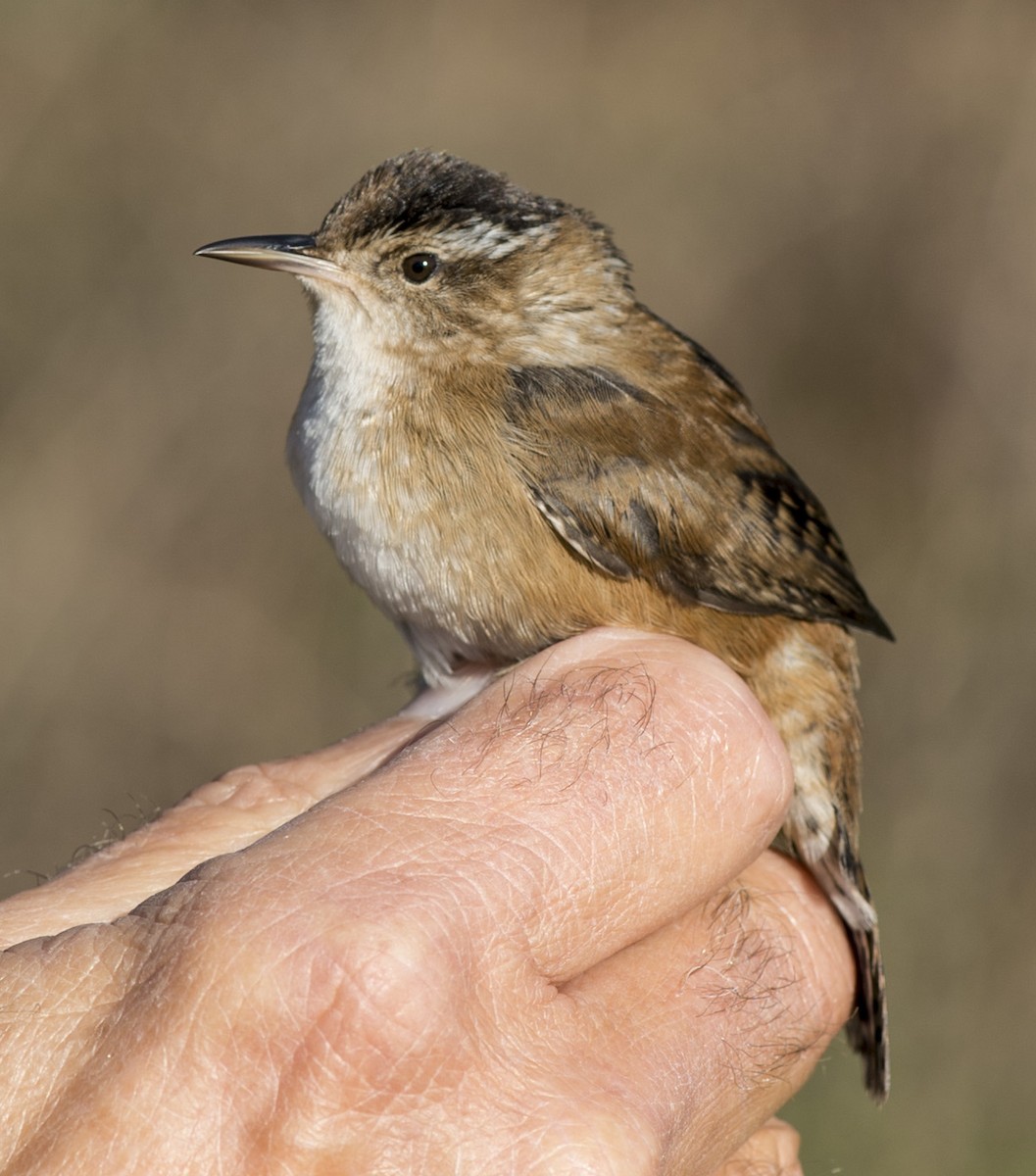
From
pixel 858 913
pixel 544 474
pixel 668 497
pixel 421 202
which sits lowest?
pixel 858 913

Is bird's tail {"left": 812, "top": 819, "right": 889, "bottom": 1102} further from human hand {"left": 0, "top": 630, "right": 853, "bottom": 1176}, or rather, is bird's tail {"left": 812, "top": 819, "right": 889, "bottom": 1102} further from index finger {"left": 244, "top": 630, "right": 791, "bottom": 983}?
index finger {"left": 244, "top": 630, "right": 791, "bottom": 983}

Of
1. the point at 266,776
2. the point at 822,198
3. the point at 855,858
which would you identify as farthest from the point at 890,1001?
the point at 822,198

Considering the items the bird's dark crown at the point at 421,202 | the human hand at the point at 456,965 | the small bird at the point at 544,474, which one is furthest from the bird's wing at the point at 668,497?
the bird's dark crown at the point at 421,202

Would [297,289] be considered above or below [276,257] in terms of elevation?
below

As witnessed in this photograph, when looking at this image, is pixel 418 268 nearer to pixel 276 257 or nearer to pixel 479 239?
pixel 479 239

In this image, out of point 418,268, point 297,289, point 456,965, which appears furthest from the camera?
point 297,289

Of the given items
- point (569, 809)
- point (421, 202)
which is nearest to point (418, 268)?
point (421, 202)

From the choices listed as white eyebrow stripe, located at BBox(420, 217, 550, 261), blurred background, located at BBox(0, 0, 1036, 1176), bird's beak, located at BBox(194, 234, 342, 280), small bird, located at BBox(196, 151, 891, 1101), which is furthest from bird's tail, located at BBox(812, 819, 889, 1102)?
blurred background, located at BBox(0, 0, 1036, 1176)

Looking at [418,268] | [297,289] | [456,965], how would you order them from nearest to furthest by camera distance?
[456,965]
[418,268]
[297,289]
